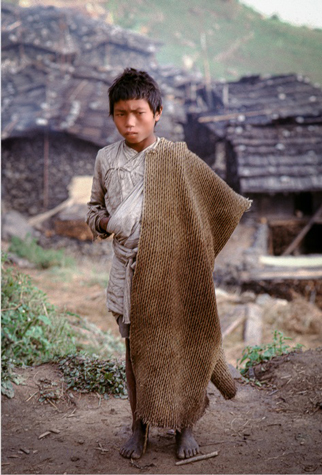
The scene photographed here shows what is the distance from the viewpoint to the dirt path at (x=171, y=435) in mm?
1893

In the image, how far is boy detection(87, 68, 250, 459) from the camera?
1.76 m

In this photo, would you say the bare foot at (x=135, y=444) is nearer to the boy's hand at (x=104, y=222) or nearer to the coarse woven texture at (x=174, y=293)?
the coarse woven texture at (x=174, y=293)

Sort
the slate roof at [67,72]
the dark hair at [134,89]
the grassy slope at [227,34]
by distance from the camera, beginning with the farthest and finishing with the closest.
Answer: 1. the grassy slope at [227,34]
2. the slate roof at [67,72]
3. the dark hair at [134,89]

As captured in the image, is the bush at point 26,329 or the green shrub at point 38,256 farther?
the green shrub at point 38,256

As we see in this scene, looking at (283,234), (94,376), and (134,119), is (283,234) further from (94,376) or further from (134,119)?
(134,119)

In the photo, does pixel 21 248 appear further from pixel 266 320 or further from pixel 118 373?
pixel 118 373

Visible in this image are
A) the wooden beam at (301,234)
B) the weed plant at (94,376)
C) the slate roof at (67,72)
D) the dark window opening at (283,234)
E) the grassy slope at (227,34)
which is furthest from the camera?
the grassy slope at (227,34)

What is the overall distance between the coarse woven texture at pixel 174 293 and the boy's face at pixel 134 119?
0.10m

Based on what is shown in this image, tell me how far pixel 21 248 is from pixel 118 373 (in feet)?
18.7

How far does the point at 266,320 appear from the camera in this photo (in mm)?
6508

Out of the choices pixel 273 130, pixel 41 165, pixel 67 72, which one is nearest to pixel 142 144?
pixel 41 165

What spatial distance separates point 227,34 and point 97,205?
544 inches

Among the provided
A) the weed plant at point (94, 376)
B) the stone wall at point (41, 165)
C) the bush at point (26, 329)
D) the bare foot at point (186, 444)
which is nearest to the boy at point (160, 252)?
the bare foot at point (186, 444)

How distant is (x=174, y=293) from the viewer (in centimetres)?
180
